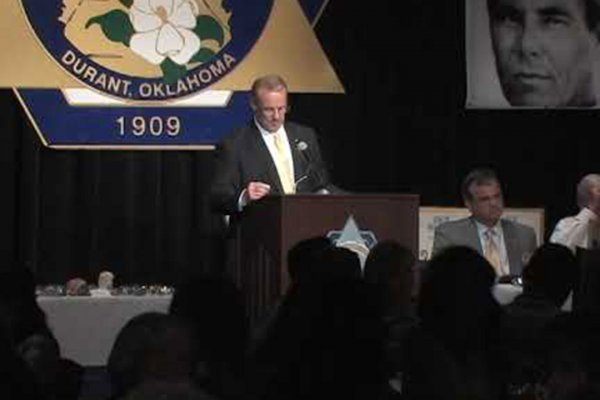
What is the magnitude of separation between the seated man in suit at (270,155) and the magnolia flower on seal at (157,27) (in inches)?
70.4

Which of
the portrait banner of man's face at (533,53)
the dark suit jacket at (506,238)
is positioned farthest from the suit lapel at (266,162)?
the portrait banner of man's face at (533,53)

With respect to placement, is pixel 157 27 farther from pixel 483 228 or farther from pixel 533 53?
pixel 483 228

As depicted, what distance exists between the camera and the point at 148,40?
28.1 feet

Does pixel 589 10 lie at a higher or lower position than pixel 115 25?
higher

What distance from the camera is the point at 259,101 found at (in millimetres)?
6777

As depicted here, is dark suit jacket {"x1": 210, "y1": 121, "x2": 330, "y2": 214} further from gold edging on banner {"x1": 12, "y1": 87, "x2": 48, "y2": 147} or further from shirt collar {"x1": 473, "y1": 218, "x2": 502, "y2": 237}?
gold edging on banner {"x1": 12, "y1": 87, "x2": 48, "y2": 147}

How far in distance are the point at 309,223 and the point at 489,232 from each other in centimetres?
193

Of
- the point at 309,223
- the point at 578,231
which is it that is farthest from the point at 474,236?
the point at 309,223

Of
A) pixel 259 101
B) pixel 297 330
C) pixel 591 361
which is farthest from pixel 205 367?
pixel 259 101

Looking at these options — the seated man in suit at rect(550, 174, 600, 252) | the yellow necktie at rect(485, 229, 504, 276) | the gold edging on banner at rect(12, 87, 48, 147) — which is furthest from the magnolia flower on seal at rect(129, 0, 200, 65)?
the seated man in suit at rect(550, 174, 600, 252)

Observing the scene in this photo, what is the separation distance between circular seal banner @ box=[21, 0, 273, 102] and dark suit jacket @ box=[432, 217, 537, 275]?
1.85 metres

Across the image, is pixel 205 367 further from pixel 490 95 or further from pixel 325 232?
pixel 490 95

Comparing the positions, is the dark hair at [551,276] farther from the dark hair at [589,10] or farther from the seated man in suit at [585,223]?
the dark hair at [589,10]

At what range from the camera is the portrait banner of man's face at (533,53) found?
8734mm
